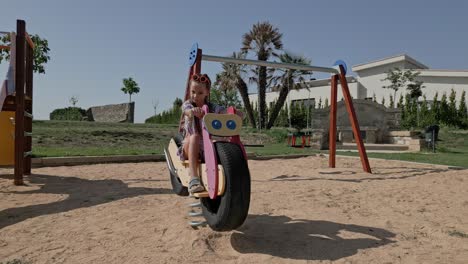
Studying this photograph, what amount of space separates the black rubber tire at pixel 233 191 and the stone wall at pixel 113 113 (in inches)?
1092

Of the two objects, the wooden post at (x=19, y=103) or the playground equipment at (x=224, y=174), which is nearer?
the playground equipment at (x=224, y=174)

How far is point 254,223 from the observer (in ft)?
11.5

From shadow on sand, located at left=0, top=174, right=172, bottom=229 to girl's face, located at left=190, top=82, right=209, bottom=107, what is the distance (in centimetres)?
194

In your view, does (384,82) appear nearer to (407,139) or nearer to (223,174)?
(407,139)

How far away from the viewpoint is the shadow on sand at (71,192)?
3.80 meters

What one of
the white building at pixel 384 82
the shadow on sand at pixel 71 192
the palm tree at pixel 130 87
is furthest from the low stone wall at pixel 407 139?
the palm tree at pixel 130 87

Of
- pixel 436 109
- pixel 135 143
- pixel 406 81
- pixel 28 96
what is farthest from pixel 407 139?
pixel 28 96

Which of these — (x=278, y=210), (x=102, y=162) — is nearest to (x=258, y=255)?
(x=278, y=210)

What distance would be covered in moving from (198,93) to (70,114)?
32.0 metres

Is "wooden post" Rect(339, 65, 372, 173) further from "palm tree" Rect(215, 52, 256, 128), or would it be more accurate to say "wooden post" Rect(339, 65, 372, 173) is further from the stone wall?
the stone wall

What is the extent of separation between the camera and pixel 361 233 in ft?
10.6

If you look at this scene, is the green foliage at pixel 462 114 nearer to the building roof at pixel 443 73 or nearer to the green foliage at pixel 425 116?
the building roof at pixel 443 73

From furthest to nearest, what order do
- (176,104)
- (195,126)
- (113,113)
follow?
(176,104) < (113,113) < (195,126)

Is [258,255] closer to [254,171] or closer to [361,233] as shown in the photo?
[361,233]
